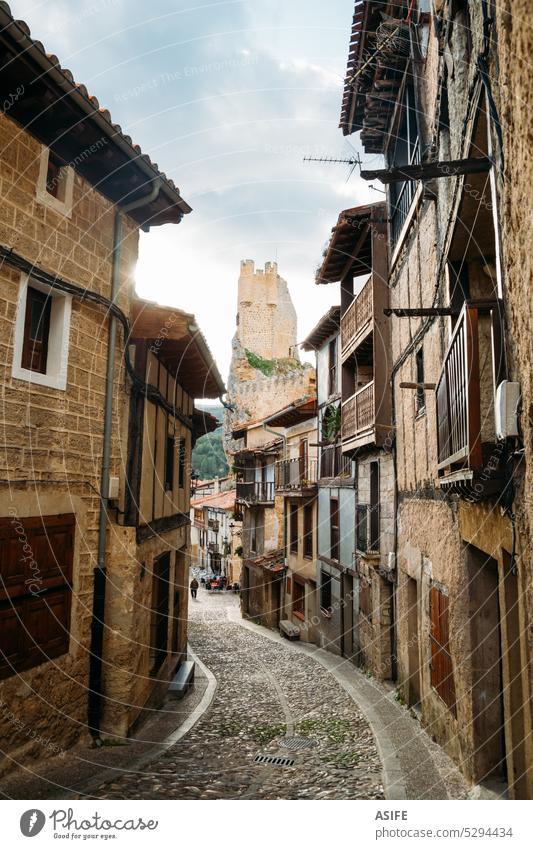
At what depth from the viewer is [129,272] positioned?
25.2 feet

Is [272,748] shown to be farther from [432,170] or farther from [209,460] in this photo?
[209,460]

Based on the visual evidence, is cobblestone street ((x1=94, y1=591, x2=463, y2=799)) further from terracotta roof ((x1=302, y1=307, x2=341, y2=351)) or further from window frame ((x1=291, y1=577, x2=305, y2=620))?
terracotta roof ((x1=302, y1=307, x2=341, y2=351))

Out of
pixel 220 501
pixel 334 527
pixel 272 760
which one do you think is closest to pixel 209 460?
pixel 220 501

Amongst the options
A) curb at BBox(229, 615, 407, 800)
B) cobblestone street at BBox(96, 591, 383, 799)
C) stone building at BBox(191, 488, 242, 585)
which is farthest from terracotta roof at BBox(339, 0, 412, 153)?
stone building at BBox(191, 488, 242, 585)

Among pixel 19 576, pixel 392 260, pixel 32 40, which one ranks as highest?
pixel 392 260

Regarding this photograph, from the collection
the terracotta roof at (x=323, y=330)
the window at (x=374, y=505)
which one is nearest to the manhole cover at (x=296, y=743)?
the window at (x=374, y=505)

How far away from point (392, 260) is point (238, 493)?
1952 cm

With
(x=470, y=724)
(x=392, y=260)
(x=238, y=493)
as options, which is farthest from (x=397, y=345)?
(x=238, y=493)

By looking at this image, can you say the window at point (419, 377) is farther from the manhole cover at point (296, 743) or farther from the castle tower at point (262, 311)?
the castle tower at point (262, 311)

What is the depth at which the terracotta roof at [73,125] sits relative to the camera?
503 cm

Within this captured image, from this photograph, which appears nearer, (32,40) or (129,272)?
(32,40)

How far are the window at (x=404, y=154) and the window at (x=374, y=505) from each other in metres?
5.16

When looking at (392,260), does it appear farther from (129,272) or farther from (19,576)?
(19,576)

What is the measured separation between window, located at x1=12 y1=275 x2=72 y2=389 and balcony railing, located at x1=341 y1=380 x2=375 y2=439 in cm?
710
